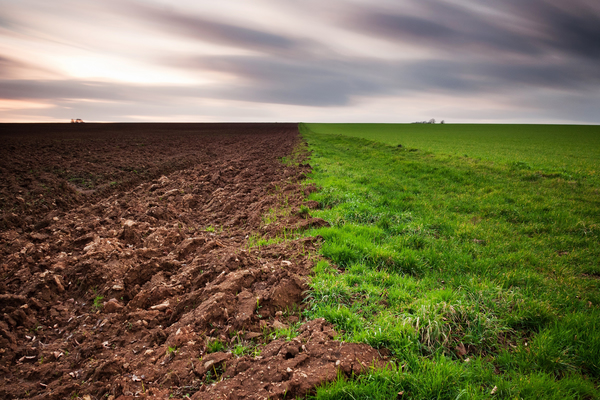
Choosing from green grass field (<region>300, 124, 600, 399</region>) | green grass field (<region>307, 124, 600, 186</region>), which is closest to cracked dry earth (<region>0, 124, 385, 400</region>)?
green grass field (<region>300, 124, 600, 399</region>)

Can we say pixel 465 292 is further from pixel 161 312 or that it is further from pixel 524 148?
pixel 524 148

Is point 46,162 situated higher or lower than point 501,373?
higher

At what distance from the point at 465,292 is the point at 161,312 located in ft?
14.0

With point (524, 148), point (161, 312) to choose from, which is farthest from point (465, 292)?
point (524, 148)

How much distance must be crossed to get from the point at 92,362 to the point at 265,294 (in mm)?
2138

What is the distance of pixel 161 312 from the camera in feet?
13.9

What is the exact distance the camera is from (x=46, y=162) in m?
16.0

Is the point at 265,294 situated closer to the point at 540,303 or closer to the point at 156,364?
the point at 156,364

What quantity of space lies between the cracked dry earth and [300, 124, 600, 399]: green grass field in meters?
0.37

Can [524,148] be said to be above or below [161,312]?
above

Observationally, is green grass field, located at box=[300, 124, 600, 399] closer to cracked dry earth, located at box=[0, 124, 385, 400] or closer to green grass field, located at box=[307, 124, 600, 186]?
cracked dry earth, located at box=[0, 124, 385, 400]

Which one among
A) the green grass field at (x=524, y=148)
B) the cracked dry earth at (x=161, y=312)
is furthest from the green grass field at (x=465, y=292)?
the green grass field at (x=524, y=148)

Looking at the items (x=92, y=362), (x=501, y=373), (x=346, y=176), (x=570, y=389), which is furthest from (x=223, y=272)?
(x=346, y=176)

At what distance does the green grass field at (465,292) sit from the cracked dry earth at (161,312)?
1.23ft
